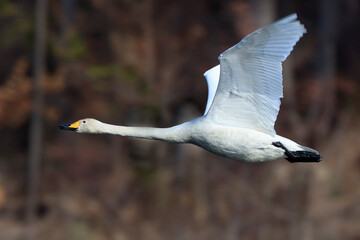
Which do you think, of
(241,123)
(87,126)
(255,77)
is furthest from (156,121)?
(255,77)

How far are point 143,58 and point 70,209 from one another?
14.4ft

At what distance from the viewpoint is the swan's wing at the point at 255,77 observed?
17.1 feet

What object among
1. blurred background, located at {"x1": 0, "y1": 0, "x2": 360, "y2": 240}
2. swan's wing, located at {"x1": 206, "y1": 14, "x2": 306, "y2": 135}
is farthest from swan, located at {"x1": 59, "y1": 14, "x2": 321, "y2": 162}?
blurred background, located at {"x1": 0, "y1": 0, "x2": 360, "y2": 240}

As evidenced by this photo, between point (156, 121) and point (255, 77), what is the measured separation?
9538 mm

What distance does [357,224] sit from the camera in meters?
13.4

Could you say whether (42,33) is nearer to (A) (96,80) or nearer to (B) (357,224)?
(A) (96,80)

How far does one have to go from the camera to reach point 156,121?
1514 centimetres

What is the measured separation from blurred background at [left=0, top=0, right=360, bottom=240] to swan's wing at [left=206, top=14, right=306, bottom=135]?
23.6 feet

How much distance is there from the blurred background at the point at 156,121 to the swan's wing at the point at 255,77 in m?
7.19

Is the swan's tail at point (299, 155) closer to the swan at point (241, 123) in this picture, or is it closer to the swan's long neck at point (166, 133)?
the swan at point (241, 123)

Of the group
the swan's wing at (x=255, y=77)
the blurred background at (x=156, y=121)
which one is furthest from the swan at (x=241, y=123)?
the blurred background at (x=156, y=121)

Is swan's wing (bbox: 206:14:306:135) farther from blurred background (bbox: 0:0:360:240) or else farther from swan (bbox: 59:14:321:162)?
blurred background (bbox: 0:0:360:240)

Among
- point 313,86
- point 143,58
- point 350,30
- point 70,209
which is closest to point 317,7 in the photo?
point 350,30

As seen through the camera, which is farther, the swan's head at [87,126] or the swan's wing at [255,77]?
the swan's head at [87,126]
